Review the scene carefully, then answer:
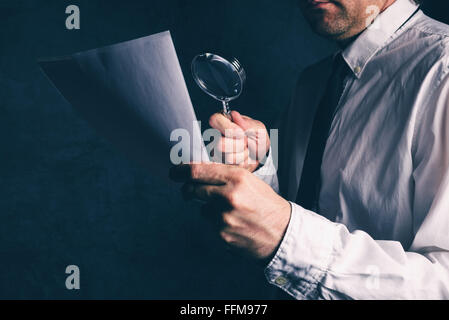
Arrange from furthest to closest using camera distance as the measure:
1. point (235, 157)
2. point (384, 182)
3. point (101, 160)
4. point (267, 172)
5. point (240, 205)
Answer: point (101, 160) → point (267, 172) → point (235, 157) → point (384, 182) → point (240, 205)

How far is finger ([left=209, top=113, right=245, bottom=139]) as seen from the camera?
85 cm

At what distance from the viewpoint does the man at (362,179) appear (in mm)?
630

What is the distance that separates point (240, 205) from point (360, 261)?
10.8 inches

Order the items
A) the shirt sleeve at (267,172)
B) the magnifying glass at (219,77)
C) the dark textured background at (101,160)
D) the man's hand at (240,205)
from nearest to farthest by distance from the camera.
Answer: the man's hand at (240,205) → the magnifying glass at (219,77) → the shirt sleeve at (267,172) → the dark textured background at (101,160)

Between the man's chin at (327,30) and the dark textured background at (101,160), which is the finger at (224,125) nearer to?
the man's chin at (327,30)

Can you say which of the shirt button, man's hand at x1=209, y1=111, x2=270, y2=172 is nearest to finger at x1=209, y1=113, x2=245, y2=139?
man's hand at x1=209, y1=111, x2=270, y2=172

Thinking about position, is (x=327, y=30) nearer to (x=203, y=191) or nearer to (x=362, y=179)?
(x=362, y=179)

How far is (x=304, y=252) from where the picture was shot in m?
0.64

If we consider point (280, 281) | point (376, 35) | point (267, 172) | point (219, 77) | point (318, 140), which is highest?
point (376, 35)

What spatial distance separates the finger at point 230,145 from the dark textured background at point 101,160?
0.52m

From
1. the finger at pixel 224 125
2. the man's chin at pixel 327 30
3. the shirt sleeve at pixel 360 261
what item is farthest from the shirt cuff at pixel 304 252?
the man's chin at pixel 327 30

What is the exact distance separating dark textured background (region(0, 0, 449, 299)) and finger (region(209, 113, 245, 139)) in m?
0.56

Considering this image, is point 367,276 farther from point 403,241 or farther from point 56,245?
point 56,245

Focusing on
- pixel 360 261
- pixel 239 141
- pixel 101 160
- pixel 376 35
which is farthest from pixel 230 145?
pixel 101 160
